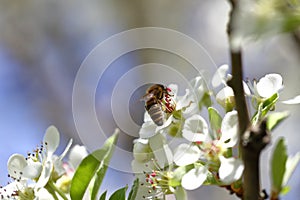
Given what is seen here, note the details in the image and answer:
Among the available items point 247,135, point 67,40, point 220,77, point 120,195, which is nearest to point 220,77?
point 220,77

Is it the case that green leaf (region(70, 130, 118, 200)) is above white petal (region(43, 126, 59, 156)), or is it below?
below

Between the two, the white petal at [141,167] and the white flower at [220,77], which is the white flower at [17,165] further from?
the white flower at [220,77]

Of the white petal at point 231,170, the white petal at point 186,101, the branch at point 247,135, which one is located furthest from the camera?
the white petal at point 186,101

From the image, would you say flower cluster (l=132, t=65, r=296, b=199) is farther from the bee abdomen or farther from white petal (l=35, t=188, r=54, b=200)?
white petal (l=35, t=188, r=54, b=200)

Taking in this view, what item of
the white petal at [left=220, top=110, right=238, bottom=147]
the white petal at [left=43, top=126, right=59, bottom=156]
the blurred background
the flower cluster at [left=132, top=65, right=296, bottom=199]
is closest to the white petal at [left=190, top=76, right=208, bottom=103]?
the flower cluster at [left=132, top=65, right=296, bottom=199]

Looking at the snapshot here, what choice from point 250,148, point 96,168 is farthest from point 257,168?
point 96,168

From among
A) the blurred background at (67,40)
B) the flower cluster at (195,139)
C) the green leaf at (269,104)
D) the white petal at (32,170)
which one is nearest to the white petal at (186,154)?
the flower cluster at (195,139)

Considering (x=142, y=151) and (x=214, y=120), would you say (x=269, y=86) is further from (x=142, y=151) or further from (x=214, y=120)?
(x=142, y=151)

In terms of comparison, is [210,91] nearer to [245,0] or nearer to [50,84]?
[245,0]
